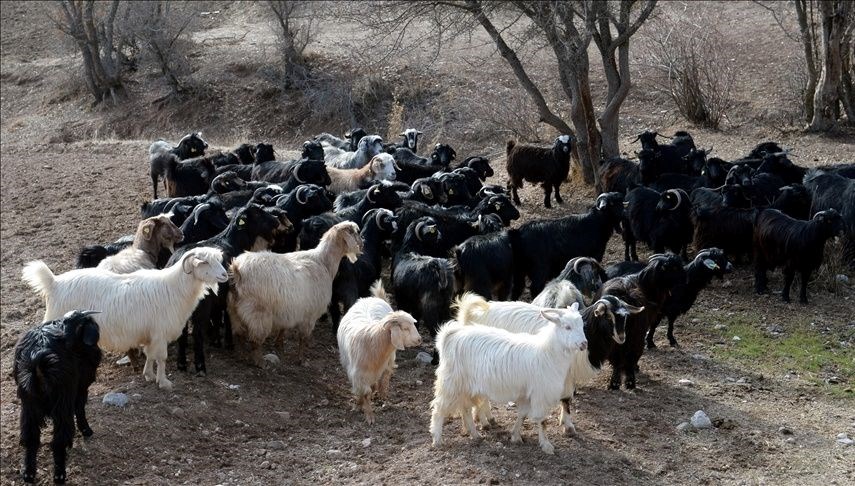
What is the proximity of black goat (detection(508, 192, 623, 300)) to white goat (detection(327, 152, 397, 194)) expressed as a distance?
3078 millimetres

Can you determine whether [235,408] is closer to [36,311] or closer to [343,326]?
[343,326]

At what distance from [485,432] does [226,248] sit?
10.7 feet

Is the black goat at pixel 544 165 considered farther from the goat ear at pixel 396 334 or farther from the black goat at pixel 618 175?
the goat ear at pixel 396 334

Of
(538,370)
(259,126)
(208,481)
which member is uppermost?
(259,126)

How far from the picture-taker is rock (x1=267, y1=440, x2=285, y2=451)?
A: 7.58 m

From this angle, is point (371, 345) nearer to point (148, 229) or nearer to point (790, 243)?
point (148, 229)

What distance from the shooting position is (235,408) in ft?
26.6

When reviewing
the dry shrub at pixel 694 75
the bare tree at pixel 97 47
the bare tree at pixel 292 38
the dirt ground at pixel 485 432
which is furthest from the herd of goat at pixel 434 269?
the bare tree at pixel 97 47

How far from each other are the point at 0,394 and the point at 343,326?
121 inches

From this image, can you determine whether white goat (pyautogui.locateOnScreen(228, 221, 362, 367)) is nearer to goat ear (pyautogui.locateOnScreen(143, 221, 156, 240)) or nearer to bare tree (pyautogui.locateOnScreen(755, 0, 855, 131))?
goat ear (pyautogui.locateOnScreen(143, 221, 156, 240))

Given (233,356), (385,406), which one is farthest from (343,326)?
(233,356)

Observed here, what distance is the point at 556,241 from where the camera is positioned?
1058 cm

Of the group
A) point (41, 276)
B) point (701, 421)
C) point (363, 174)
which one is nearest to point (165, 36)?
point (363, 174)

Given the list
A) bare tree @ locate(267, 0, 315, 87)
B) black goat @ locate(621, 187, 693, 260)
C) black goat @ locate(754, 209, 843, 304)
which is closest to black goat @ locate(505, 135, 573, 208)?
black goat @ locate(621, 187, 693, 260)
